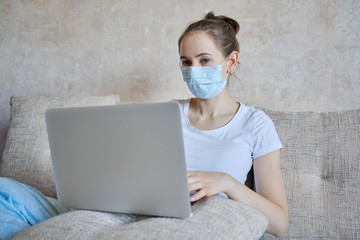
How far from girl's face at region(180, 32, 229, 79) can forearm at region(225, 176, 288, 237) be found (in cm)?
46

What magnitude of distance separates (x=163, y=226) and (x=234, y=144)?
0.51 m

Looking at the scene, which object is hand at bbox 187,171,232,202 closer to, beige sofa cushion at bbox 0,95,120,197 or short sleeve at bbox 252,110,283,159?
short sleeve at bbox 252,110,283,159

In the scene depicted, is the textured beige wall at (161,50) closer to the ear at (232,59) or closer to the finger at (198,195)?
the ear at (232,59)

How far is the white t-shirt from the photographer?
1.14 m

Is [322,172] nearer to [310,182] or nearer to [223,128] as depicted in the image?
[310,182]

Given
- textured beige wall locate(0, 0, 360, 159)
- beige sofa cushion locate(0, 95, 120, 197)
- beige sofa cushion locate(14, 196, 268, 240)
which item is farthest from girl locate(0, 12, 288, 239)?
beige sofa cushion locate(0, 95, 120, 197)

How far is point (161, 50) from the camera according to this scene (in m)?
1.82

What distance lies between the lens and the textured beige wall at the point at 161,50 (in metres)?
1.58

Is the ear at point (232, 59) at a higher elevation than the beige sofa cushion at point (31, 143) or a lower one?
higher

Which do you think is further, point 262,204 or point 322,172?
point 322,172

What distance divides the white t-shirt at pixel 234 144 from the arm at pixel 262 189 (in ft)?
0.13

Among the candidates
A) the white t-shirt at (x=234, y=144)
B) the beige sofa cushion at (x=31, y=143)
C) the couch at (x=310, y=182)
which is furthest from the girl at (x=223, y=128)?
the beige sofa cushion at (x=31, y=143)

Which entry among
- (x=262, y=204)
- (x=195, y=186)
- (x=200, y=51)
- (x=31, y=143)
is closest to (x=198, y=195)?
(x=195, y=186)

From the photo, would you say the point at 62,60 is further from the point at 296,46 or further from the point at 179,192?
the point at 179,192
